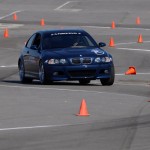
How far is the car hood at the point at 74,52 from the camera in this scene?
21641 mm

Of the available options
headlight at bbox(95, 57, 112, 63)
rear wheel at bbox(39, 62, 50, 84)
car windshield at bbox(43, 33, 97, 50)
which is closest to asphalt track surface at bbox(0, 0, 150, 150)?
rear wheel at bbox(39, 62, 50, 84)

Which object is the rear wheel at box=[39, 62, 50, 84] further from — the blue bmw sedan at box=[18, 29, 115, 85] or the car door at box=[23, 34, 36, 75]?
the car door at box=[23, 34, 36, 75]

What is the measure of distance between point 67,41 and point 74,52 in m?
0.97

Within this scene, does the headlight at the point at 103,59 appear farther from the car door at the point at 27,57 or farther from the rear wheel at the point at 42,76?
the car door at the point at 27,57

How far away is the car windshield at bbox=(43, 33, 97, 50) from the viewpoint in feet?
74.2

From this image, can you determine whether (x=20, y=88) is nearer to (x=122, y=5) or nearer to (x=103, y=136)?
(x=103, y=136)

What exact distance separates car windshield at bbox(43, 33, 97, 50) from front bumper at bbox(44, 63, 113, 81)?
106 centimetres

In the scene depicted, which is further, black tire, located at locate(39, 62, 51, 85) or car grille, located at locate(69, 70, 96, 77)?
black tire, located at locate(39, 62, 51, 85)

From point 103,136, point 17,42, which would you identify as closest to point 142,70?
point 17,42

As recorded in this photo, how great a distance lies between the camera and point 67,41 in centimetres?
2269

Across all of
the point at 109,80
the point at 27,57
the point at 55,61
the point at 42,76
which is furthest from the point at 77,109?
the point at 27,57

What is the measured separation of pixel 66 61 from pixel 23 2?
4485 cm

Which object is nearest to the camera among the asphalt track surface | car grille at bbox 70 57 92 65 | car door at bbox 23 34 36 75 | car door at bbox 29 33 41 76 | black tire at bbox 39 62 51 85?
the asphalt track surface

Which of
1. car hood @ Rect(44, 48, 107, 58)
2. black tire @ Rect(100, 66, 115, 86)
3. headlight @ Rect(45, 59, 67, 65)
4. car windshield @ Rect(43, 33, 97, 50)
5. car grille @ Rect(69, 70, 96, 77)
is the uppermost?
car windshield @ Rect(43, 33, 97, 50)
